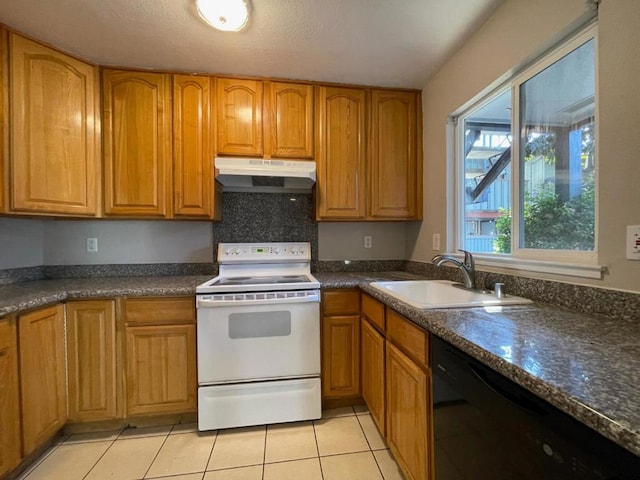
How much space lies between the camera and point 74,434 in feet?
5.57

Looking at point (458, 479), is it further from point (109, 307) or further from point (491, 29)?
point (491, 29)

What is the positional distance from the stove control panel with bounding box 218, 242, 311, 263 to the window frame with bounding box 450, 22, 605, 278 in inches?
44.5

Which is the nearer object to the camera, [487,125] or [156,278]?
[487,125]

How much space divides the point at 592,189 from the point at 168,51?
2321 millimetres

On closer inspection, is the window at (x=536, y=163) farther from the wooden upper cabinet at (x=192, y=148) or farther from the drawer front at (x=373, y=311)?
the wooden upper cabinet at (x=192, y=148)

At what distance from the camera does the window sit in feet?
3.79

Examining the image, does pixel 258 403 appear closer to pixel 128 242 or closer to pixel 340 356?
pixel 340 356

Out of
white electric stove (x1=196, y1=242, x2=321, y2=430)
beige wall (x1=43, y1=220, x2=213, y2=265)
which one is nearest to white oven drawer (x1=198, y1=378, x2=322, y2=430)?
white electric stove (x1=196, y1=242, x2=321, y2=430)

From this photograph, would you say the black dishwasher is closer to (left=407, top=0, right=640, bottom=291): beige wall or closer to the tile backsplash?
(left=407, top=0, right=640, bottom=291): beige wall

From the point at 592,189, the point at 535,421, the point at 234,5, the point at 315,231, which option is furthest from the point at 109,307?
the point at 592,189

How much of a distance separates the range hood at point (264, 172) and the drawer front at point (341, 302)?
80 cm

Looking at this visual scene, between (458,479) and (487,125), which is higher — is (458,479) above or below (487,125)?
below

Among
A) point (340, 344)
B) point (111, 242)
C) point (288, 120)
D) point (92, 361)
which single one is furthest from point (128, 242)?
point (340, 344)

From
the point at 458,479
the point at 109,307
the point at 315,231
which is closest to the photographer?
the point at 458,479
